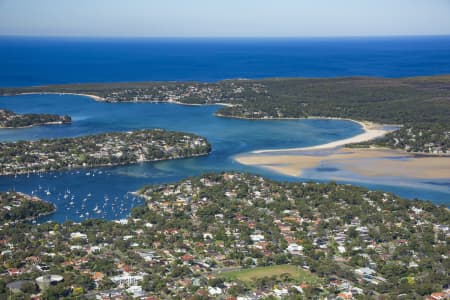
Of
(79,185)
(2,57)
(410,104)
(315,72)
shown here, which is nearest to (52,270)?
(79,185)

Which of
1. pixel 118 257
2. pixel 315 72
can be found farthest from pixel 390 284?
pixel 315 72

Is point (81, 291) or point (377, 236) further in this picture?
point (377, 236)

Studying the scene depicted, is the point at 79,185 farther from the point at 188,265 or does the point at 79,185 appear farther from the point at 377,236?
the point at 377,236

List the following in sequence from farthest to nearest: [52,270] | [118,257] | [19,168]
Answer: [19,168] → [118,257] → [52,270]

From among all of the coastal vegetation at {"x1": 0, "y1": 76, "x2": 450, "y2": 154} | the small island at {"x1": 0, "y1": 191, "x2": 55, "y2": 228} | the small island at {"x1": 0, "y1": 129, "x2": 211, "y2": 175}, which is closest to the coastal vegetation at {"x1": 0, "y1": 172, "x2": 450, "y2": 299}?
the small island at {"x1": 0, "y1": 191, "x2": 55, "y2": 228}

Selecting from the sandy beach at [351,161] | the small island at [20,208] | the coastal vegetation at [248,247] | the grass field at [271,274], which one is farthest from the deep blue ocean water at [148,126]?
the grass field at [271,274]

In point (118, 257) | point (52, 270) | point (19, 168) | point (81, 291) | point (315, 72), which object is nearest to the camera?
point (81, 291)

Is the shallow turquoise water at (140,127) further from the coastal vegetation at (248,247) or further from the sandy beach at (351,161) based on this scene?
the coastal vegetation at (248,247)
